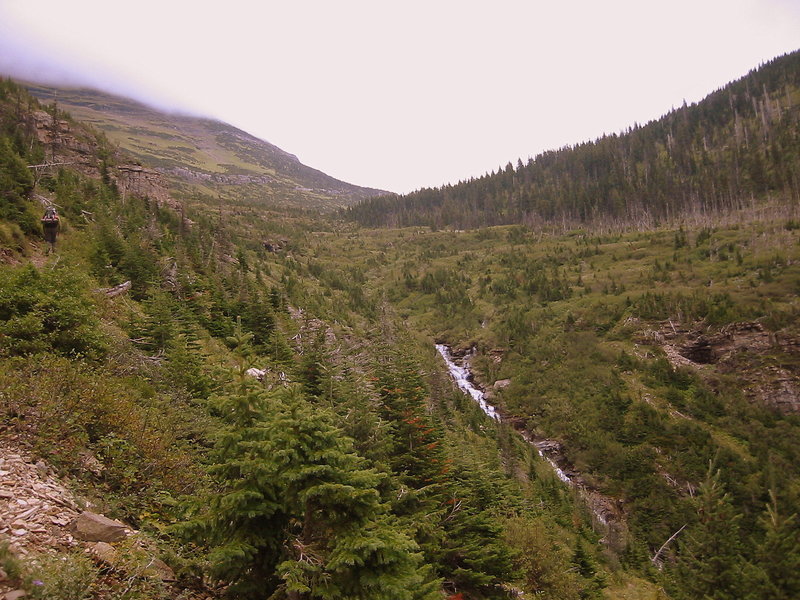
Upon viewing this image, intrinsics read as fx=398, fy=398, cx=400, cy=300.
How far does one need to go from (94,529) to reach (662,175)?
168913 mm

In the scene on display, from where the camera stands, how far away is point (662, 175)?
137500 mm

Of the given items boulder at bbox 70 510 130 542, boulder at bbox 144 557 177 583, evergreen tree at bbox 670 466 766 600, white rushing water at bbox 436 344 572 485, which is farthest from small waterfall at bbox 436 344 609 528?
boulder at bbox 70 510 130 542

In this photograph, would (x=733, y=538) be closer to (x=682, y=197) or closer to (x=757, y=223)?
(x=757, y=223)

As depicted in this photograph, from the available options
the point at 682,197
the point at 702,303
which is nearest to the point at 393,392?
the point at 702,303

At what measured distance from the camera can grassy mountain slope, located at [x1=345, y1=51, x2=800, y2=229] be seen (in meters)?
122

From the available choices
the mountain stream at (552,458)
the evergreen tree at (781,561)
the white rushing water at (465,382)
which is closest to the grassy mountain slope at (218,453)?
the evergreen tree at (781,561)

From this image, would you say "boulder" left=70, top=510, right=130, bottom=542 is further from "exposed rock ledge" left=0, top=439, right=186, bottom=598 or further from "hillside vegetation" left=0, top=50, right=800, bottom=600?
"hillside vegetation" left=0, top=50, right=800, bottom=600

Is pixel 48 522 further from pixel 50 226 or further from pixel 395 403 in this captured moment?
pixel 50 226

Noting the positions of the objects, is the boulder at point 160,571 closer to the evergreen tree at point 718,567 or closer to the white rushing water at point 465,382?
the evergreen tree at point 718,567

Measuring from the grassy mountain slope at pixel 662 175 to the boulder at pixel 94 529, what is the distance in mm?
147741

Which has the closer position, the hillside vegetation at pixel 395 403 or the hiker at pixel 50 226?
the hillside vegetation at pixel 395 403

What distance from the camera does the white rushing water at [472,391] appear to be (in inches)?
2202

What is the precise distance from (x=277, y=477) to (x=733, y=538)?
25157 millimetres

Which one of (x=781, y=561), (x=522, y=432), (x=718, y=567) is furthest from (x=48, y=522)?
(x=522, y=432)
